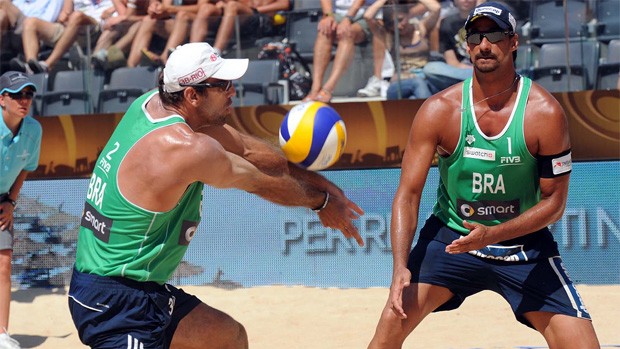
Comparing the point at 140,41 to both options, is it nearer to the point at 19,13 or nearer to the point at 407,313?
the point at 19,13

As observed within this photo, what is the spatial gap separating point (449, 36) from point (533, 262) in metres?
4.26

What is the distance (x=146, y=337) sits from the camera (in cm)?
397

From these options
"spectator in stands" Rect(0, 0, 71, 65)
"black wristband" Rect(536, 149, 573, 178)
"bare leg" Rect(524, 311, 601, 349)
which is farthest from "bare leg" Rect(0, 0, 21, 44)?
"bare leg" Rect(524, 311, 601, 349)

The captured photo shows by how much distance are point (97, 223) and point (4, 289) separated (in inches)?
115

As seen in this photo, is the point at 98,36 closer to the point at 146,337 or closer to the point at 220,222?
the point at 220,222

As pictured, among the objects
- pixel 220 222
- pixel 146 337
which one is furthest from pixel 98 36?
pixel 146 337

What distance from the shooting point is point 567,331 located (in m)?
4.07

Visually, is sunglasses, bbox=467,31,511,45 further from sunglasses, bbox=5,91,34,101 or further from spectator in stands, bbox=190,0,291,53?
spectator in stands, bbox=190,0,291,53

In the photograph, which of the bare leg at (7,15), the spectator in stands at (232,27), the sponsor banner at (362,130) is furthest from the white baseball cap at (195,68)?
the bare leg at (7,15)

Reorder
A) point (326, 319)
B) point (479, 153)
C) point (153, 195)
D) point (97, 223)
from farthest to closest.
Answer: point (326, 319) < point (479, 153) < point (97, 223) < point (153, 195)

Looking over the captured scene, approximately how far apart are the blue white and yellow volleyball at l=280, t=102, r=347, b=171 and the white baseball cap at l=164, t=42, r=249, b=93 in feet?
2.69

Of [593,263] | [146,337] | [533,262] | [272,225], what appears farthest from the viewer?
[272,225]

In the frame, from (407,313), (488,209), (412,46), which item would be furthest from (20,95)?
A: (488,209)

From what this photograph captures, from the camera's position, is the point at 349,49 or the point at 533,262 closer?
the point at 533,262
